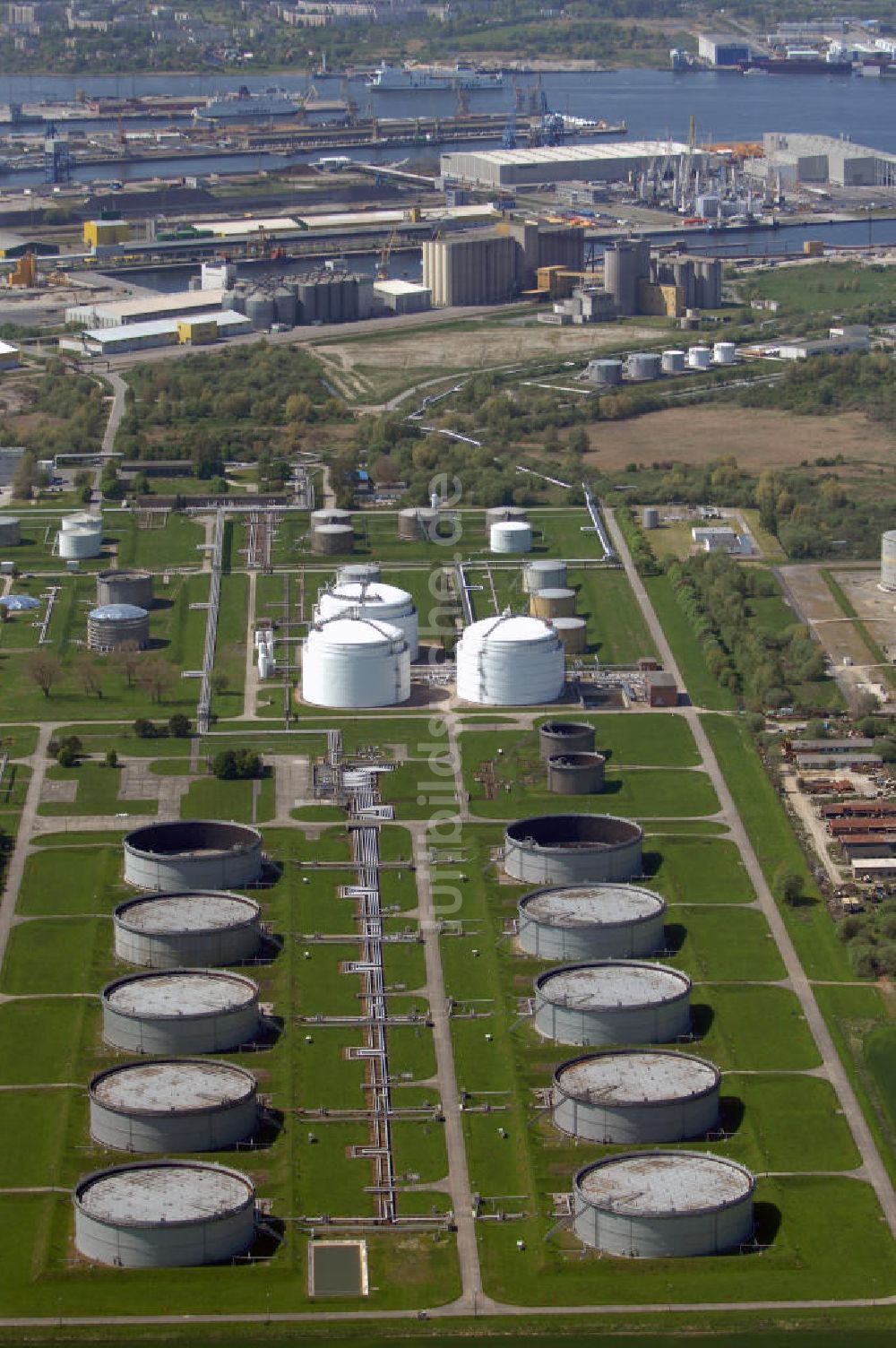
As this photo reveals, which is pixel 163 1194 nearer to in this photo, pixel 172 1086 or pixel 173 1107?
pixel 173 1107

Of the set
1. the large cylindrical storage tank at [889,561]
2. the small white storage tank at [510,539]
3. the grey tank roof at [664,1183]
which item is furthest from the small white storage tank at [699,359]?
the grey tank roof at [664,1183]

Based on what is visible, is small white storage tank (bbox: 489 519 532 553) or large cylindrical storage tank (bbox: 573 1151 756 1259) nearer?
large cylindrical storage tank (bbox: 573 1151 756 1259)

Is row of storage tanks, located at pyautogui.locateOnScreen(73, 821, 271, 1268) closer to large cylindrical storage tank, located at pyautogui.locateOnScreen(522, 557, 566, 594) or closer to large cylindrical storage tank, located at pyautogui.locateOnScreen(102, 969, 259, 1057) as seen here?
large cylindrical storage tank, located at pyautogui.locateOnScreen(102, 969, 259, 1057)

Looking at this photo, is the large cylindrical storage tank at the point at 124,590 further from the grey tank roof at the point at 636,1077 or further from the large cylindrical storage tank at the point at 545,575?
the grey tank roof at the point at 636,1077

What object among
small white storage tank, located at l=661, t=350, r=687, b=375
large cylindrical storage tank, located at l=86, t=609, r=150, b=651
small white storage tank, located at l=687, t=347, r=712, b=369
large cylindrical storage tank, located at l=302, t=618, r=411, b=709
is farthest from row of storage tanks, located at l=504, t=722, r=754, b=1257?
small white storage tank, located at l=687, t=347, r=712, b=369

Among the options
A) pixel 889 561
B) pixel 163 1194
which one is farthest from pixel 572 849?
pixel 889 561
